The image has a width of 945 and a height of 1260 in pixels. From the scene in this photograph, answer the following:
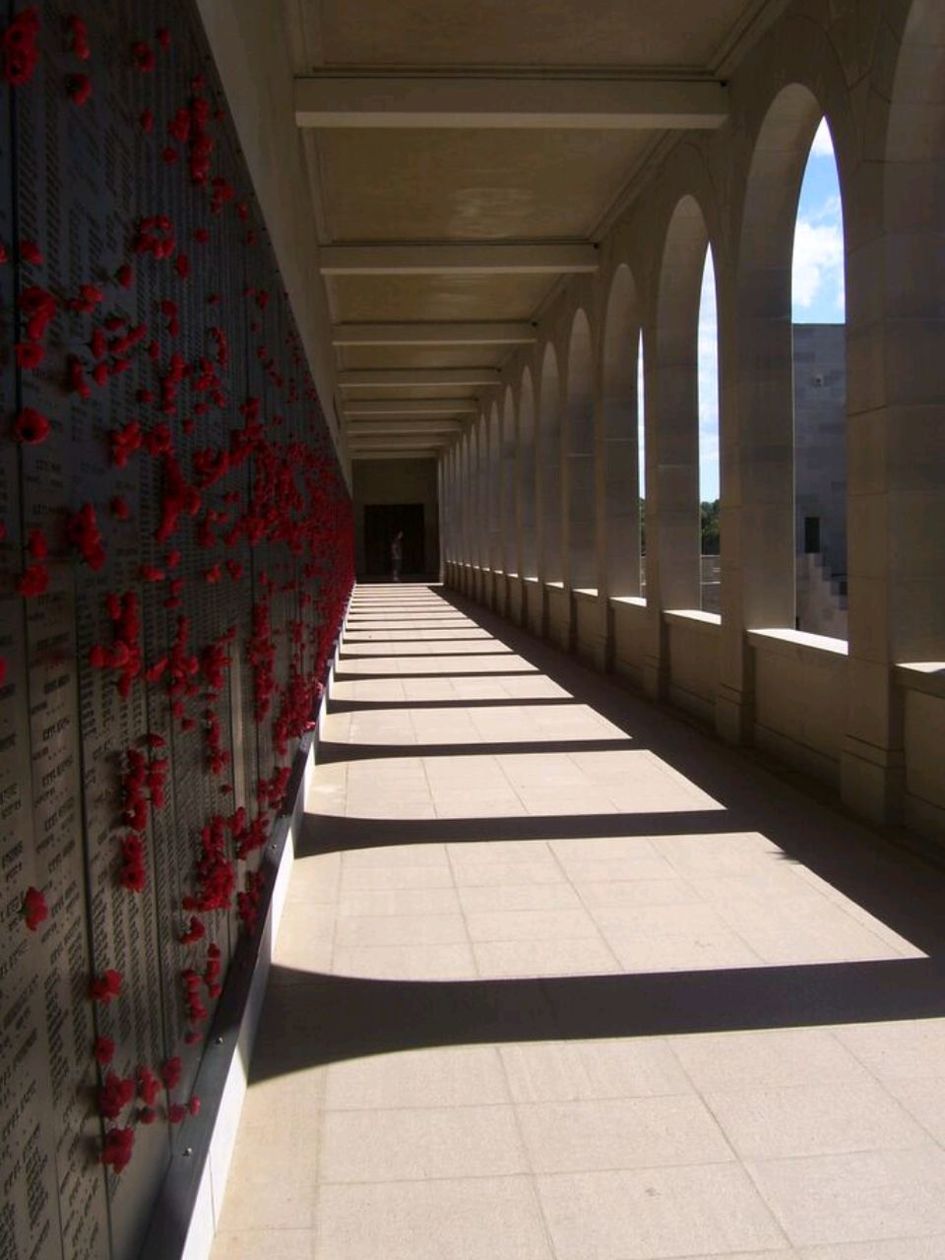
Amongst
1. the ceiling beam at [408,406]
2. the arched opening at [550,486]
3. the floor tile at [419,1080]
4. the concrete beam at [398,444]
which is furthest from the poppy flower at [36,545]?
the concrete beam at [398,444]

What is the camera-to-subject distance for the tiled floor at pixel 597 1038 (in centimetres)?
315

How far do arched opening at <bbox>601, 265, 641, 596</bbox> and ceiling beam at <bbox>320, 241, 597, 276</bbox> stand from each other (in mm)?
1017

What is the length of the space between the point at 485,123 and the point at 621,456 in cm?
606

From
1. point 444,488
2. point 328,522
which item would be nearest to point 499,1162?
point 328,522

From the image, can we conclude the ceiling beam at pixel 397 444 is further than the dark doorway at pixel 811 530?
Yes

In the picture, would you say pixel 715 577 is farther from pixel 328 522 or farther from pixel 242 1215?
pixel 242 1215

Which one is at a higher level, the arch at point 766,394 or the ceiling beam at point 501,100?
the ceiling beam at point 501,100

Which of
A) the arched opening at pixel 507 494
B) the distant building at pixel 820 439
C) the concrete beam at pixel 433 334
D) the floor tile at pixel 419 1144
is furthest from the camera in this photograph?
the arched opening at pixel 507 494

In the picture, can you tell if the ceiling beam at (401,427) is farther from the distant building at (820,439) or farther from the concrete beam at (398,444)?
the distant building at (820,439)

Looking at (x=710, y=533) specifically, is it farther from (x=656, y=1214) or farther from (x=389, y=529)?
(x=656, y=1214)

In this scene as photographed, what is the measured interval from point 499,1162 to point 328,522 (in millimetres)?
8985

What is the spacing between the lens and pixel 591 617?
1677 centimetres

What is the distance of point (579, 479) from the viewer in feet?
60.8

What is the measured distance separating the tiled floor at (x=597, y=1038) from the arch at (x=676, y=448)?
465 cm
